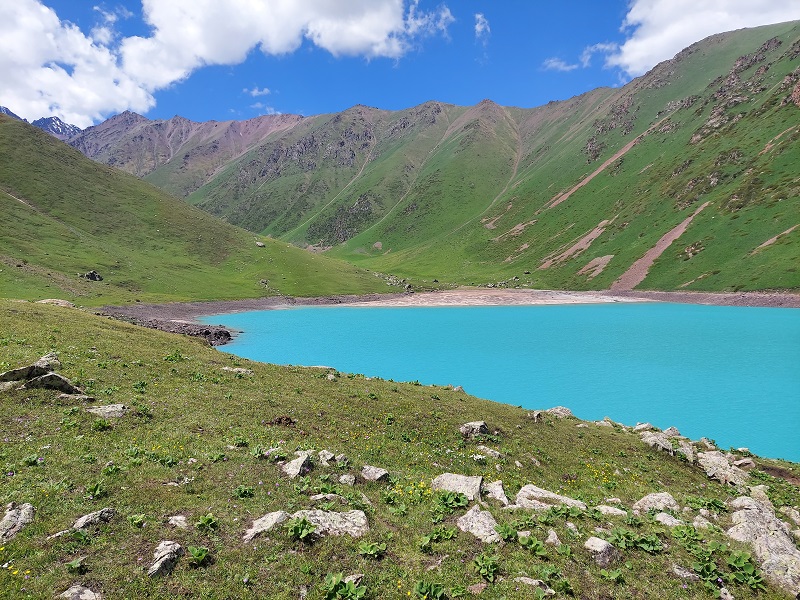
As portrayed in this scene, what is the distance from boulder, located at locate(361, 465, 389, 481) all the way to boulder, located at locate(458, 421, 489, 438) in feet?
27.8

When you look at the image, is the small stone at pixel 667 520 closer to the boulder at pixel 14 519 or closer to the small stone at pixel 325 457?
the small stone at pixel 325 457

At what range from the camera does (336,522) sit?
12805 millimetres

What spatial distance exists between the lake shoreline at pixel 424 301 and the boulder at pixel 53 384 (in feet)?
201

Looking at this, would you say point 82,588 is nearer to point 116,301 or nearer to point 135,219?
point 116,301

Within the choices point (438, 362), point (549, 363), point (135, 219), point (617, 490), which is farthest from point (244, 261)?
point (617, 490)

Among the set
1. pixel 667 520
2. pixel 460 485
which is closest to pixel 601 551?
pixel 667 520

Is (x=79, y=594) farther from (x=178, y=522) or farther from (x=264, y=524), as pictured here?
(x=264, y=524)

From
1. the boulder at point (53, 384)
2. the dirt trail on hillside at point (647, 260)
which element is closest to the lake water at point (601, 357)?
the dirt trail on hillside at point (647, 260)

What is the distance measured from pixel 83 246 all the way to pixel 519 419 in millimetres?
167130

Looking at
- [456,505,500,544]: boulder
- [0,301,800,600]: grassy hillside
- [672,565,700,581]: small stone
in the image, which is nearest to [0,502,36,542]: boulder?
[0,301,800,600]: grassy hillside

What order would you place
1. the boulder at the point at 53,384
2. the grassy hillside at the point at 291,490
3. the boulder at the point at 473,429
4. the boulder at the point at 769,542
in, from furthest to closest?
the boulder at the point at 473,429, the boulder at the point at 53,384, the boulder at the point at 769,542, the grassy hillside at the point at 291,490

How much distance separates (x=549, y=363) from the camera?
6338cm

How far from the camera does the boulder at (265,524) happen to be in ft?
38.8

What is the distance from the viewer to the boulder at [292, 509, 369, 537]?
12422mm
